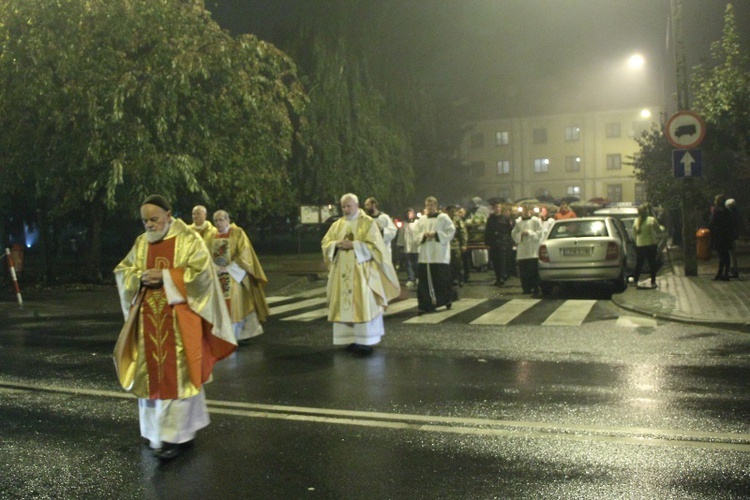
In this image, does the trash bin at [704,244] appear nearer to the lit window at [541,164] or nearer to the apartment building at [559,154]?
the apartment building at [559,154]

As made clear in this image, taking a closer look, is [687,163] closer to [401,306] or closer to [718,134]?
[401,306]

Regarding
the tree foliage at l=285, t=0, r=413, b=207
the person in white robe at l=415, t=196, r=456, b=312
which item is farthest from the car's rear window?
the tree foliage at l=285, t=0, r=413, b=207

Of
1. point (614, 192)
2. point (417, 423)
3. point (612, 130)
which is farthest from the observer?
point (614, 192)

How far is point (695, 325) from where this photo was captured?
1248 cm

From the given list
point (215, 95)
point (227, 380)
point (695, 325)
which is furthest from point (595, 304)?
point (215, 95)

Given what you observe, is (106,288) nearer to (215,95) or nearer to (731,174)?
(215,95)

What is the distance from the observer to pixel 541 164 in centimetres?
7925

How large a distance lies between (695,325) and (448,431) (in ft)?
23.0

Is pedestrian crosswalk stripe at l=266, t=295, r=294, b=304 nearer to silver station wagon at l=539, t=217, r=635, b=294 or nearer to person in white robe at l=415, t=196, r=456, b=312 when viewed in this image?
person in white robe at l=415, t=196, r=456, b=312

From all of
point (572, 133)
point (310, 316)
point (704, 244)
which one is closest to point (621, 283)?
point (310, 316)

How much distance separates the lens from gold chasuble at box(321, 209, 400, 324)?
35.9 feet

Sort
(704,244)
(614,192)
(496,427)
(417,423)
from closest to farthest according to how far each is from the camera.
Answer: (496,427), (417,423), (704,244), (614,192)

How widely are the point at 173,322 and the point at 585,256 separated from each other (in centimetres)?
1233

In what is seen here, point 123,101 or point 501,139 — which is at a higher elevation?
point 501,139
